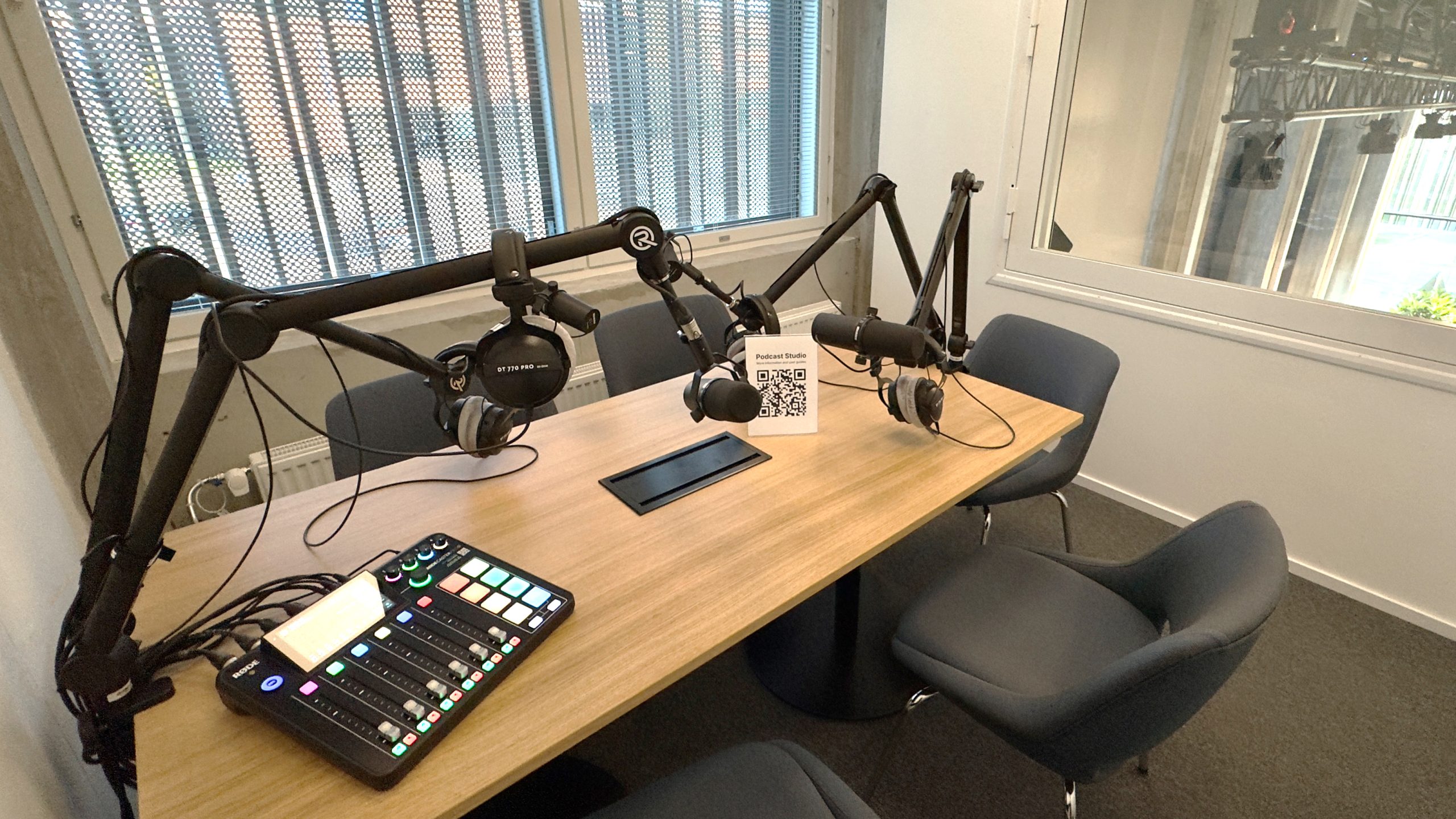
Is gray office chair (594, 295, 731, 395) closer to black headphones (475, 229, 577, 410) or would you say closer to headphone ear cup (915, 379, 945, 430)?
headphone ear cup (915, 379, 945, 430)

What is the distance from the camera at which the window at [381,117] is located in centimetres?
185

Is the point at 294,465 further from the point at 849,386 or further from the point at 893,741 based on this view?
the point at 893,741

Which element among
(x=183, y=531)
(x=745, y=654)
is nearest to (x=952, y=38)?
(x=745, y=654)

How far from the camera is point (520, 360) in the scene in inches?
34.0

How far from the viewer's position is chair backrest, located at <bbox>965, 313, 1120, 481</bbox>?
1.87 meters

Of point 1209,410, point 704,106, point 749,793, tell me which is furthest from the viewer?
point 704,106

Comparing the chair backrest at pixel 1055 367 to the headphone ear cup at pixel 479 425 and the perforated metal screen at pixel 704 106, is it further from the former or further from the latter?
the perforated metal screen at pixel 704 106

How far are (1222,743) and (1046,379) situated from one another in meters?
1.05

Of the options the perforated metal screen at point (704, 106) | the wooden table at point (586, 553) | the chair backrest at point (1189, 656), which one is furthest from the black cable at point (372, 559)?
the perforated metal screen at point (704, 106)

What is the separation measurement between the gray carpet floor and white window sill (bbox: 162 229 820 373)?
4.29 ft

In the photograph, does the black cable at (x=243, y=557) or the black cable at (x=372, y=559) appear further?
the black cable at (x=372, y=559)

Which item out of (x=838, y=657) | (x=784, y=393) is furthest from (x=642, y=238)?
(x=838, y=657)

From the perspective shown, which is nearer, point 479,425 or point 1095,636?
point 479,425

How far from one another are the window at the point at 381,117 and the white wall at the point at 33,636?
27.0 inches
